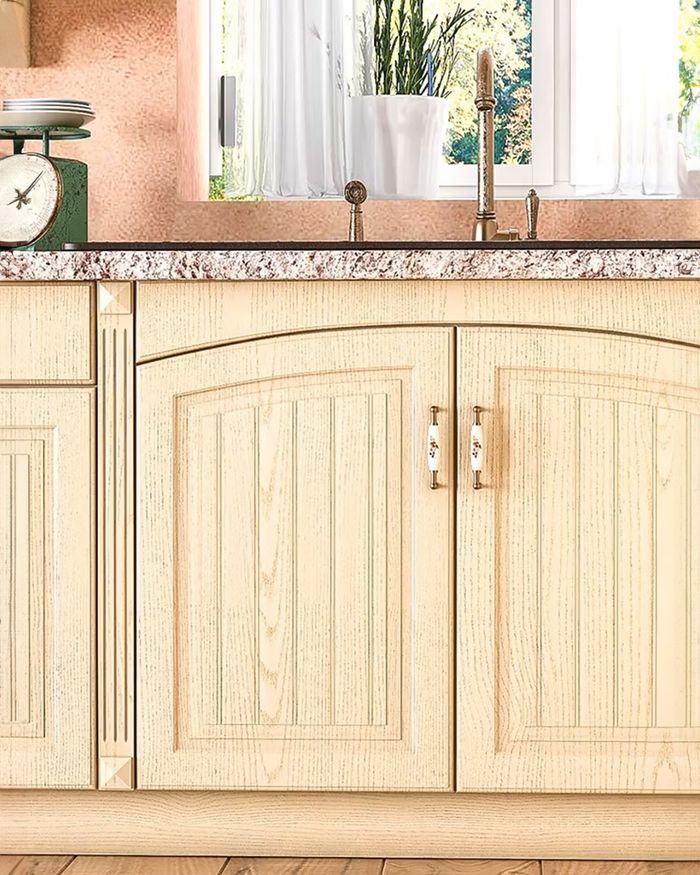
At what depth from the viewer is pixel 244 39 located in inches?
98.0

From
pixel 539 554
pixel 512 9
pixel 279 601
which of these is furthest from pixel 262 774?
pixel 512 9

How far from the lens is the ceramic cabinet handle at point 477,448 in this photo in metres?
1.67

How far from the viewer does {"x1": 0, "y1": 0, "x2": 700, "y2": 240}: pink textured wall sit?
2.34 m

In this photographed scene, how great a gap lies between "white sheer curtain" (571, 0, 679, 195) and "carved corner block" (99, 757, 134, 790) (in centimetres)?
141

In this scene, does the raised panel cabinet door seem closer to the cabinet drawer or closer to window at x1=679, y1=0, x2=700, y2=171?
the cabinet drawer

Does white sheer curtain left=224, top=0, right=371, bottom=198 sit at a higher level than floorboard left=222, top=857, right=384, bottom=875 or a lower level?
higher

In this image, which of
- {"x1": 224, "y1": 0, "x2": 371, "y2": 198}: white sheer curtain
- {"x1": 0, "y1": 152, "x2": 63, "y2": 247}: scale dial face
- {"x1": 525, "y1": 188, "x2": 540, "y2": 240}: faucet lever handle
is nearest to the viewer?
{"x1": 0, "y1": 152, "x2": 63, "y2": 247}: scale dial face

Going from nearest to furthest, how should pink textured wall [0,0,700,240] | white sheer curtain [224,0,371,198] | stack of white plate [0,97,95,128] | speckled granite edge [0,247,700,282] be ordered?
1. speckled granite edge [0,247,700,282]
2. stack of white plate [0,97,95,128]
3. pink textured wall [0,0,700,240]
4. white sheer curtain [224,0,371,198]

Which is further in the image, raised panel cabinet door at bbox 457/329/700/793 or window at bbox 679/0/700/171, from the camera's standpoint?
window at bbox 679/0/700/171

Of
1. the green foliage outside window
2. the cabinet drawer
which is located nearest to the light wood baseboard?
the cabinet drawer

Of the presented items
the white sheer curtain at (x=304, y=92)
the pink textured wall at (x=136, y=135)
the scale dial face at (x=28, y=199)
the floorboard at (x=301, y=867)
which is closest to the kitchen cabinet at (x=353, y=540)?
the floorboard at (x=301, y=867)

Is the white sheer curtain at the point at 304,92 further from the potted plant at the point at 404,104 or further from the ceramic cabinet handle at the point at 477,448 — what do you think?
the ceramic cabinet handle at the point at 477,448

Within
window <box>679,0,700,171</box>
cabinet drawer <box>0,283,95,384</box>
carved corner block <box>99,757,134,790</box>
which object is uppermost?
window <box>679,0,700,171</box>

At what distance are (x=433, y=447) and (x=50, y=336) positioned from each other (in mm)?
541
